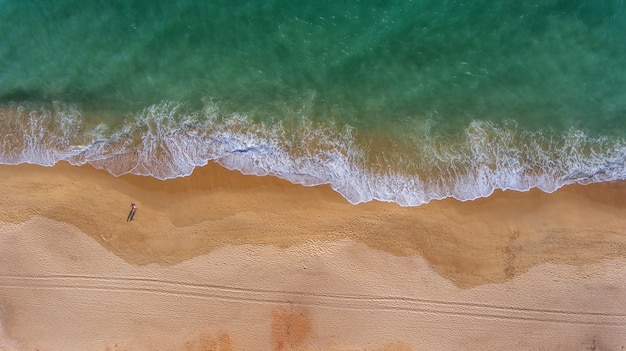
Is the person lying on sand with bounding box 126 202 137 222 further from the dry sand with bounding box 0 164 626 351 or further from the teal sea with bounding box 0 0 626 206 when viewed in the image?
the teal sea with bounding box 0 0 626 206

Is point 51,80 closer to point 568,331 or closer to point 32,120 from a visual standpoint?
point 32,120

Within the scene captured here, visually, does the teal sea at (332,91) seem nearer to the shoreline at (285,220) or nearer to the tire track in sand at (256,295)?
the shoreline at (285,220)

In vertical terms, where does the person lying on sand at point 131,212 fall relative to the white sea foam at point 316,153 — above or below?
below

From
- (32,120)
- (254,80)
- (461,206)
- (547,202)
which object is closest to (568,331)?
(547,202)

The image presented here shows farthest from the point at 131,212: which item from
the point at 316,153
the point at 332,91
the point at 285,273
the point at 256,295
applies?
the point at 332,91

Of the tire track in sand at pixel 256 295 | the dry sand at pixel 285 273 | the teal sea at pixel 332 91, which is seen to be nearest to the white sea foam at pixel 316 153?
the teal sea at pixel 332 91

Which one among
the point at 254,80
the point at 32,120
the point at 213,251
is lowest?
the point at 213,251

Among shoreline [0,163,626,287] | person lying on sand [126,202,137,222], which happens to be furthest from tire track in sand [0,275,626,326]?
person lying on sand [126,202,137,222]

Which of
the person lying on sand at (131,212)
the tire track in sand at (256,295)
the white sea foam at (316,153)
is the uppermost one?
the white sea foam at (316,153)
